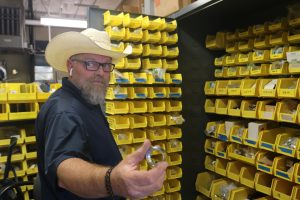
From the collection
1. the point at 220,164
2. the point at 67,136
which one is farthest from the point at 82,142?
the point at 220,164

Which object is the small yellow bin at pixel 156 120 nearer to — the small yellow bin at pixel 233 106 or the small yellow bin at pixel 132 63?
the small yellow bin at pixel 132 63

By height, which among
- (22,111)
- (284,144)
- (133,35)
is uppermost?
(133,35)

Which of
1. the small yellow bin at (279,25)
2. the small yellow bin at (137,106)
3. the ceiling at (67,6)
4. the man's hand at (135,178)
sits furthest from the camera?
the ceiling at (67,6)

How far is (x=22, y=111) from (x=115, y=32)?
5.27ft

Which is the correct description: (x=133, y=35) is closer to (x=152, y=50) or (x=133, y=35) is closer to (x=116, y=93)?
(x=152, y=50)

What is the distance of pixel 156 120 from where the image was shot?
2.61 m

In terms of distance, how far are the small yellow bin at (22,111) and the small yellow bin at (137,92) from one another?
1.29 meters

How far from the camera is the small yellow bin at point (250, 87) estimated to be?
7.45 ft

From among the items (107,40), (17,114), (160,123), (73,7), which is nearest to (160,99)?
(160,123)

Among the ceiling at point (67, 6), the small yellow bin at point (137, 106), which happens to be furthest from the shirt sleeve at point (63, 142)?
the ceiling at point (67, 6)

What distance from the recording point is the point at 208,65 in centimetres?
299

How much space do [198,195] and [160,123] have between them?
3.29 feet

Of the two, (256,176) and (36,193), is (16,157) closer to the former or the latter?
(36,193)

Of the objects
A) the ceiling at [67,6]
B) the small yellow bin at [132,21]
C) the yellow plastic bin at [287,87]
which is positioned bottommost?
the yellow plastic bin at [287,87]
